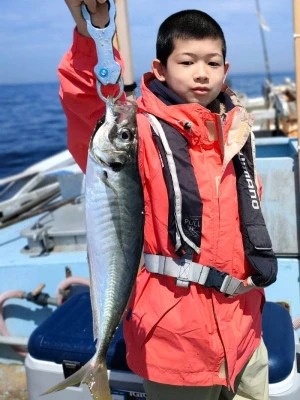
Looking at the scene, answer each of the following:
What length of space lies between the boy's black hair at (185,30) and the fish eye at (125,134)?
60 cm

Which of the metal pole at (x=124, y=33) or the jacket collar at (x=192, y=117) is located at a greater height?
the metal pole at (x=124, y=33)

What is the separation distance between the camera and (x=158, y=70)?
213 cm

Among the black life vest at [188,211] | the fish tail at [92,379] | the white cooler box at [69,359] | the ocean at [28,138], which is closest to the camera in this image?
the fish tail at [92,379]

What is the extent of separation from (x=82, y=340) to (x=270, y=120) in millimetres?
10311

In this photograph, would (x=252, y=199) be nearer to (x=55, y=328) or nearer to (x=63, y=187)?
(x=55, y=328)

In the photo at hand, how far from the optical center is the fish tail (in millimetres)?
1791

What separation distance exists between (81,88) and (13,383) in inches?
116

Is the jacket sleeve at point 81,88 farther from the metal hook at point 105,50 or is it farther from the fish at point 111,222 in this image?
the fish at point 111,222

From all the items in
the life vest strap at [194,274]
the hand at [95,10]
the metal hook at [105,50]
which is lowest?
the life vest strap at [194,274]

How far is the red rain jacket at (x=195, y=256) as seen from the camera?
6.45 ft

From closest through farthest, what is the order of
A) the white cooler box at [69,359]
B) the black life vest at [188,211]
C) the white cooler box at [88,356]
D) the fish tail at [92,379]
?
1. the fish tail at [92,379]
2. the black life vest at [188,211]
3. the white cooler box at [88,356]
4. the white cooler box at [69,359]

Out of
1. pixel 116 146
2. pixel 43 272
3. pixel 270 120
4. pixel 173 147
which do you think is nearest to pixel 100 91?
pixel 116 146

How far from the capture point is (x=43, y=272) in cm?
402

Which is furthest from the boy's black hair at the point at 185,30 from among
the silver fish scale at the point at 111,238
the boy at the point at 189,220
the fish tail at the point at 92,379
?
the fish tail at the point at 92,379
